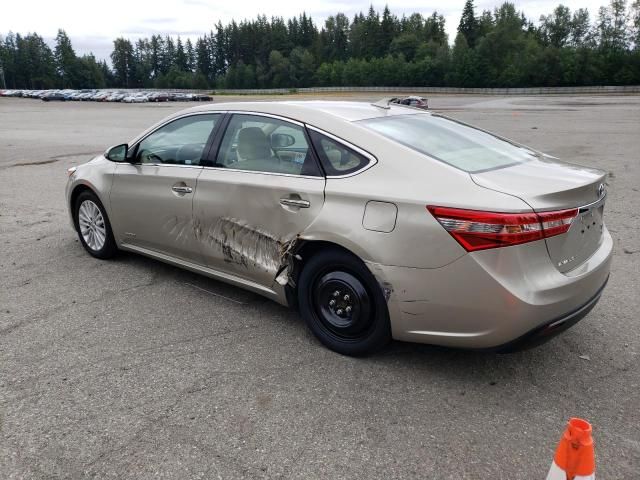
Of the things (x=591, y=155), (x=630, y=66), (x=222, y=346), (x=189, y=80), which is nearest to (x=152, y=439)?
(x=222, y=346)

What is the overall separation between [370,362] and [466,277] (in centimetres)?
93

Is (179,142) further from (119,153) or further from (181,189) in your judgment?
(119,153)

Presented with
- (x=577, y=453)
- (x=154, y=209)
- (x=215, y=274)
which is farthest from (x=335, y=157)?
(x=577, y=453)

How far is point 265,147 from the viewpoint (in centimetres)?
392

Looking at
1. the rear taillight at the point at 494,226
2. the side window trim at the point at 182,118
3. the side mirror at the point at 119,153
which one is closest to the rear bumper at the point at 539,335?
the rear taillight at the point at 494,226

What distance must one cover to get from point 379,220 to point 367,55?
143600 millimetres

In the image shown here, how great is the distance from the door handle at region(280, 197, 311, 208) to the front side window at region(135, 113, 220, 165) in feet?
3.43

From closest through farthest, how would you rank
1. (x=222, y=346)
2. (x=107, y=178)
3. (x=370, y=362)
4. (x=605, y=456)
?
1. (x=605, y=456)
2. (x=370, y=362)
3. (x=222, y=346)
4. (x=107, y=178)

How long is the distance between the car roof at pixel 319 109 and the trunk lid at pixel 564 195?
3.49 ft

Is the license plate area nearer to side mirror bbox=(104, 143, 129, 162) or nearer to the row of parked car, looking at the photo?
side mirror bbox=(104, 143, 129, 162)

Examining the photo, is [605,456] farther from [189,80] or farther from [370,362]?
[189,80]

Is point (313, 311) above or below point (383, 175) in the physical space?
below

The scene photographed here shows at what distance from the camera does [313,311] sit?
361 centimetres

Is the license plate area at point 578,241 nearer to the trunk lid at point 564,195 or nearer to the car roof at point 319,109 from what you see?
the trunk lid at point 564,195
